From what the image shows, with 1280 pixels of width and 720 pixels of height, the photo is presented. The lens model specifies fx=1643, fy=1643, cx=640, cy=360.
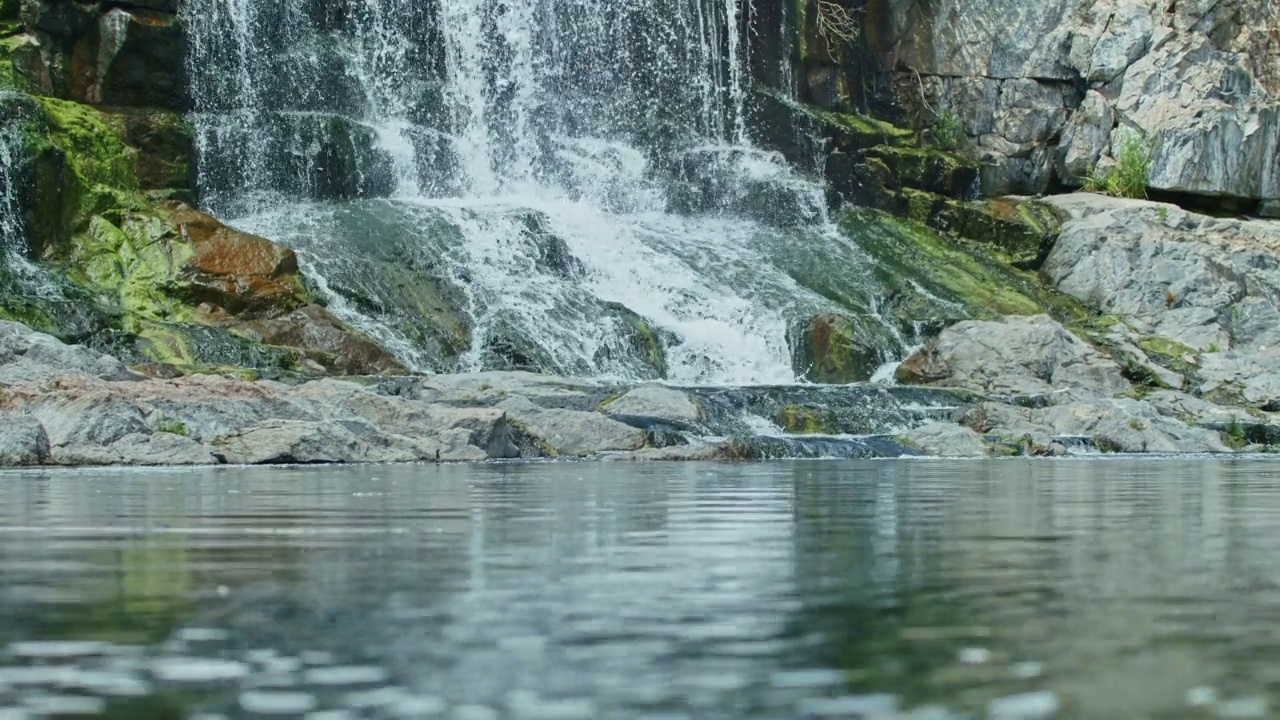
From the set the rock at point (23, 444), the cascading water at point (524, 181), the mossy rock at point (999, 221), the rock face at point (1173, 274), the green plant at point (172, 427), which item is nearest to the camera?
the rock at point (23, 444)

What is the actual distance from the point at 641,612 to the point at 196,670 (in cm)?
104

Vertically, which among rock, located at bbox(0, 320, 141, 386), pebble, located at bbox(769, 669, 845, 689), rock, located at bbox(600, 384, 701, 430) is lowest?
pebble, located at bbox(769, 669, 845, 689)

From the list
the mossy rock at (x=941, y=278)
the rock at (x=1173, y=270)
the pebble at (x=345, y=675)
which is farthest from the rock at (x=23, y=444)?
the rock at (x=1173, y=270)

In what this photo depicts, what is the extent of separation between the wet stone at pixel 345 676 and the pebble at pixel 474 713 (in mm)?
283

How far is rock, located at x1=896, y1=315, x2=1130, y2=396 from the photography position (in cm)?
2412

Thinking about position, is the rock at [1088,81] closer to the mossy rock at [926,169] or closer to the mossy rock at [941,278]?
the mossy rock at [926,169]

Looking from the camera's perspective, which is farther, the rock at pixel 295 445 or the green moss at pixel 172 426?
the green moss at pixel 172 426

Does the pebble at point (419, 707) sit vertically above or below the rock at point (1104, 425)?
below

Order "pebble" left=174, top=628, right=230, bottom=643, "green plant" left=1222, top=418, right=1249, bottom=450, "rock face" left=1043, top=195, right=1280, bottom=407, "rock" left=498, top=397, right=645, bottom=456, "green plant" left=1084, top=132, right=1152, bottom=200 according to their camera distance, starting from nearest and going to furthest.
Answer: "pebble" left=174, top=628, right=230, bottom=643 → "rock" left=498, top=397, right=645, bottom=456 → "green plant" left=1222, top=418, right=1249, bottom=450 → "rock face" left=1043, top=195, right=1280, bottom=407 → "green plant" left=1084, top=132, right=1152, bottom=200

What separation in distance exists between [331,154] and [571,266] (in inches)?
204

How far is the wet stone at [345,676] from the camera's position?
104 inches

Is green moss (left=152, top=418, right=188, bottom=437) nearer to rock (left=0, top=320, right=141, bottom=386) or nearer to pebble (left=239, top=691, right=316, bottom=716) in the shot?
rock (left=0, top=320, right=141, bottom=386)

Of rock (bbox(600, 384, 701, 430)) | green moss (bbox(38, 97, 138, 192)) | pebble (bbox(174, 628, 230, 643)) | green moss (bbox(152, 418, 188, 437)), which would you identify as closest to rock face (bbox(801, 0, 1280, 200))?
green moss (bbox(38, 97, 138, 192))

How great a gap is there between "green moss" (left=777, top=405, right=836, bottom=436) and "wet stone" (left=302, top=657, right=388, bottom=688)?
54.7 feet
